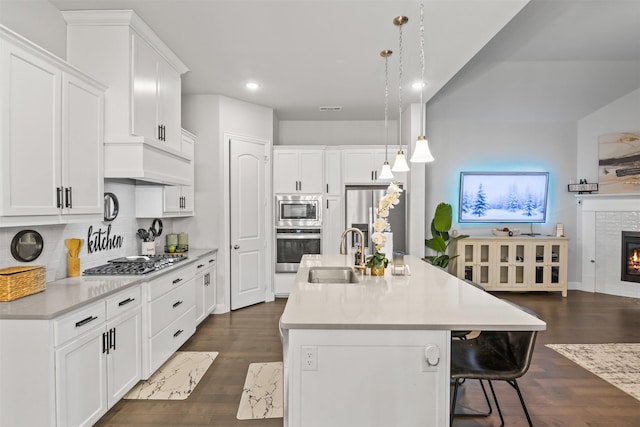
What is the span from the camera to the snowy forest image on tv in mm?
5770

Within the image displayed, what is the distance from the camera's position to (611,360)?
10.3 ft

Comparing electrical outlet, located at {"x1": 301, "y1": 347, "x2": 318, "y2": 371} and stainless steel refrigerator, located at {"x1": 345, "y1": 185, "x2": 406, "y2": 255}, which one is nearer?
electrical outlet, located at {"x1": 301, "y1": 347, "x2": 318, "y2": 371}

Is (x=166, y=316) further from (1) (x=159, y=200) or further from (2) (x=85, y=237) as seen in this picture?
(1) (x=159, y=200)

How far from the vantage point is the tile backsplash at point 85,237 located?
2143mm

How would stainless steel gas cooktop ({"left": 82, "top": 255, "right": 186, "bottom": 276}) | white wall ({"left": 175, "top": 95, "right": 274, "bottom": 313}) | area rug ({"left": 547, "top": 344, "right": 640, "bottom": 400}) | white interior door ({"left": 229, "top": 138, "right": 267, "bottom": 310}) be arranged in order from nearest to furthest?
stainless steel gas cooktop ({"left": 82, "top": 255, "right": 186, "bottom": 276}) < area rug ({"left": 547, "top": 344, "right": 640, "bottom": 400}) < white wall ({"left": 175, "top": 95, "right": 274, "bottom": 313}) < white interior door ({"left": 229, "top": 138, "right": 267, "bottom": 310})

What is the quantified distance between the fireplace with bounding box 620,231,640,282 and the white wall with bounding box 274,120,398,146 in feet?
13.5

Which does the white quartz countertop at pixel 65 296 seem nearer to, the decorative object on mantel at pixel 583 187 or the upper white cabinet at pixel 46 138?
the upper white cabinet at pixel 46 138

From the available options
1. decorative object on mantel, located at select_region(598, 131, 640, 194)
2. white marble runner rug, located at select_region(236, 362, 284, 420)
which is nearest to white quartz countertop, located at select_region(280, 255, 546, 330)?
white marble runner rug, located at select_region(236, 362, 284, 420)

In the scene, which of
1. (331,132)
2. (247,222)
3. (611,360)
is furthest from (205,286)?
(611,360)

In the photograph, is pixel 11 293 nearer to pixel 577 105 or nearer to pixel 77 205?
pixel 77 205

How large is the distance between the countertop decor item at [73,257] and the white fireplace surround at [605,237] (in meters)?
6.94

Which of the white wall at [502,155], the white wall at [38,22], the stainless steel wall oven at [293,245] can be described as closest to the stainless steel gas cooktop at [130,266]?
the white wall at [38,22]

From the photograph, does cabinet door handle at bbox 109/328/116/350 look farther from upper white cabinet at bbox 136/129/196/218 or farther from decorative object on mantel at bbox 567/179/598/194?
decorative object on mantel at bbox 567/179/598/194

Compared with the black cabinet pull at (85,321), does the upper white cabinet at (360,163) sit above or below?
above
